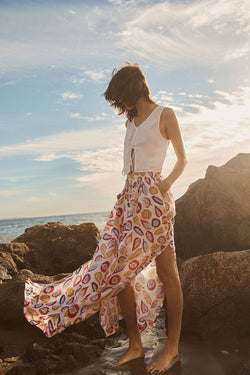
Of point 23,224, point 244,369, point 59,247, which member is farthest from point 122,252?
point 23,224

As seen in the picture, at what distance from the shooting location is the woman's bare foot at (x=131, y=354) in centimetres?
294

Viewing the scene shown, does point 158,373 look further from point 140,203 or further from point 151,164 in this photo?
point 151,164

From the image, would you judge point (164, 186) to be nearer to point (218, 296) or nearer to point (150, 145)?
point (150, 145)

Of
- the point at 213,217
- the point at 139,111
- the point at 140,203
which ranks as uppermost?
the point at 139,111

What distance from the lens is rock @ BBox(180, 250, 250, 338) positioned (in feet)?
10.4

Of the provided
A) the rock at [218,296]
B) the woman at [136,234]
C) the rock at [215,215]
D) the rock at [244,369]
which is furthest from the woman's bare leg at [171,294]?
the rock at [215,215]

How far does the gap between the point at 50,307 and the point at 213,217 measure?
2.62m

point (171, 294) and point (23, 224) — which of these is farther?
point (23, 224)

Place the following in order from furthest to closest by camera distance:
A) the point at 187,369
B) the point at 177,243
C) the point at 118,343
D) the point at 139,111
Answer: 1. the point at 177,243
2. the point at 118,343
3. the point at 139,111
4. the point at 187,369

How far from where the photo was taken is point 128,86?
293 centimetres

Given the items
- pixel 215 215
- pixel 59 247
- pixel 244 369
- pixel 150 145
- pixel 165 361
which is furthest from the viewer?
pixel 59 247

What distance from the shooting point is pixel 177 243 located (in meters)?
5.24

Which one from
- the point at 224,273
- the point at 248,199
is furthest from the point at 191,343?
the point at 248,199

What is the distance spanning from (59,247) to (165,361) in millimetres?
3653
